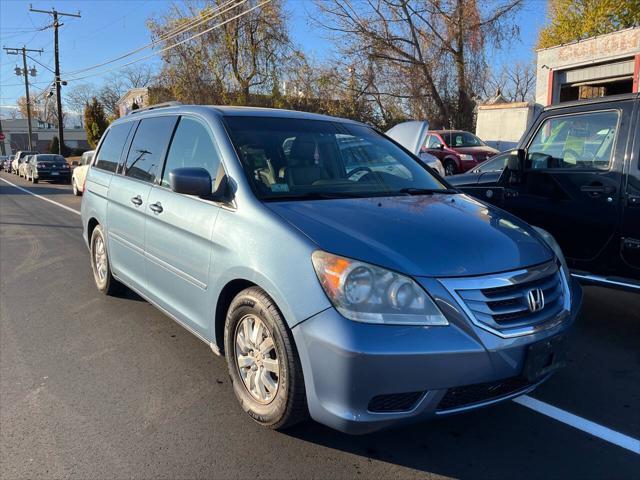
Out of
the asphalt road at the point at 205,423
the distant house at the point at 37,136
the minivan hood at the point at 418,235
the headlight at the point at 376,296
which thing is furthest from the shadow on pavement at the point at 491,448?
the distant house at the point at 37,136

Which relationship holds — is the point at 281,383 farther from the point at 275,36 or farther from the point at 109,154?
the point at 275,36

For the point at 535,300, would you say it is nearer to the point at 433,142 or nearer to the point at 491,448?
the point at 491,448

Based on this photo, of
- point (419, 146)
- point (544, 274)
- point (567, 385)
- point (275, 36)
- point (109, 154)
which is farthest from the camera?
point (275, 36)

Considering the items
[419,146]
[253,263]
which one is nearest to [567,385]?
[253,263]

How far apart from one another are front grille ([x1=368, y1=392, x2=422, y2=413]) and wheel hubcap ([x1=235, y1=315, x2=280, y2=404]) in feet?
1.90

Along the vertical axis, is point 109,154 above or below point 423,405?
above

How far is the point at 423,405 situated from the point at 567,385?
5.54 ft

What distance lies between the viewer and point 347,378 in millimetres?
2441

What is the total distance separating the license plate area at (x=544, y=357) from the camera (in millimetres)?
2641

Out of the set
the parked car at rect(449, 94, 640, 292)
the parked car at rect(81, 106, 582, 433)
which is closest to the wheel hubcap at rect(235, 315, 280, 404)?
the parked car at rect(81, 106, 582, 433)

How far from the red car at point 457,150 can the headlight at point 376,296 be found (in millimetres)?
15791

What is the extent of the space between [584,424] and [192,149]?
10.2 ft

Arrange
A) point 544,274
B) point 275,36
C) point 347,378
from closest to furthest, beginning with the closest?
point 347,378 < point 544,274 < point 275,36

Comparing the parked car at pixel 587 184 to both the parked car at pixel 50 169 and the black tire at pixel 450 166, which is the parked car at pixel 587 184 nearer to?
the black tire at pixel 450 166
